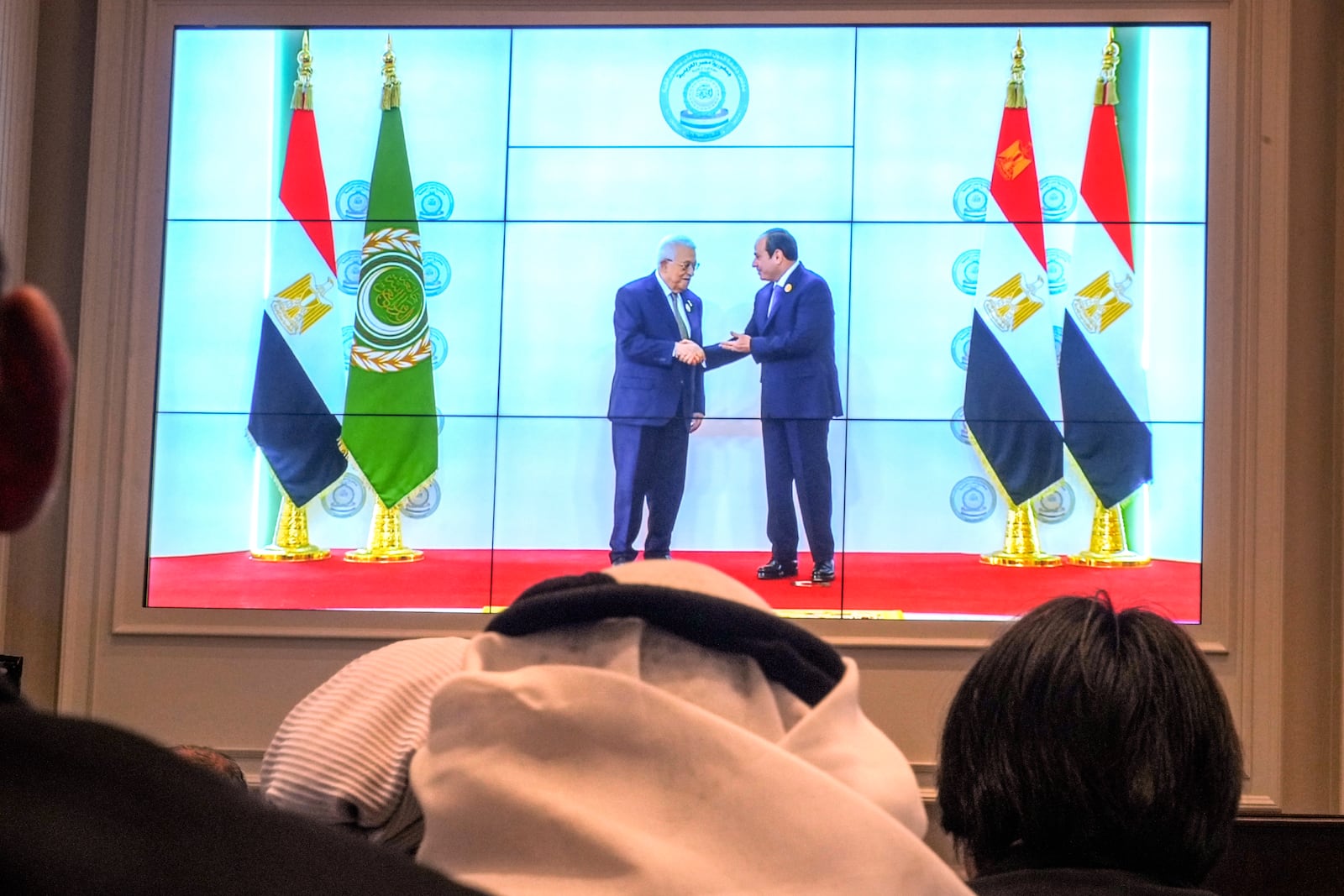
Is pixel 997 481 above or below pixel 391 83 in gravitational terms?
below

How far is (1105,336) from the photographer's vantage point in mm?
4223

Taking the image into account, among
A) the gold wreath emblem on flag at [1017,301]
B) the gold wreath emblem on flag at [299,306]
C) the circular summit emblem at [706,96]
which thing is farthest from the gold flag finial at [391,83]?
the gold wreath emblem on flag at [1017,301]

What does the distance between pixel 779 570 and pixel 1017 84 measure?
184 centimetres

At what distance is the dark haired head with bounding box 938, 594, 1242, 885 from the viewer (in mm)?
1166

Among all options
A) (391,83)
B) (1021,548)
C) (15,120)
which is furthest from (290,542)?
(1021,548)

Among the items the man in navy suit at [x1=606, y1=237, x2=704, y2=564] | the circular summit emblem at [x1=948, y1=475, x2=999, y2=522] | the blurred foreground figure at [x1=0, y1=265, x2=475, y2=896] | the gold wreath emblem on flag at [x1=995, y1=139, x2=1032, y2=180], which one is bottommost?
the blurred foreground figure at [x1=0, y1=265, x2=475, y2=896]

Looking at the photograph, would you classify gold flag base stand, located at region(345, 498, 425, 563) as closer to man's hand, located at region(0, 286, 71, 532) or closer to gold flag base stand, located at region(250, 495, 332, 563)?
gold flag base stand, located at region(250, 495, 332, 563)

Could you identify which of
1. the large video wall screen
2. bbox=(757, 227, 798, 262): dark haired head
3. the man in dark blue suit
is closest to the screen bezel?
the large video wall screen

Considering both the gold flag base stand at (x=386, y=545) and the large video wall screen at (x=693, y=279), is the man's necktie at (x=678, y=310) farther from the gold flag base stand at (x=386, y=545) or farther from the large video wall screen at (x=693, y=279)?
the gold flag base stand at (x=386, y=545)

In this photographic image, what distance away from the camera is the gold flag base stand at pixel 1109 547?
4.17m

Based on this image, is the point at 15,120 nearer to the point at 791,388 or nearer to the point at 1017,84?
the point at 791,388

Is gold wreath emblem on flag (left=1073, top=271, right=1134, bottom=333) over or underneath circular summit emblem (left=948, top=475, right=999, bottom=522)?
over

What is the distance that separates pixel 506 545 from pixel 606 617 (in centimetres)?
362

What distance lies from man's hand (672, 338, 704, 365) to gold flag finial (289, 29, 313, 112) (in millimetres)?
1545
